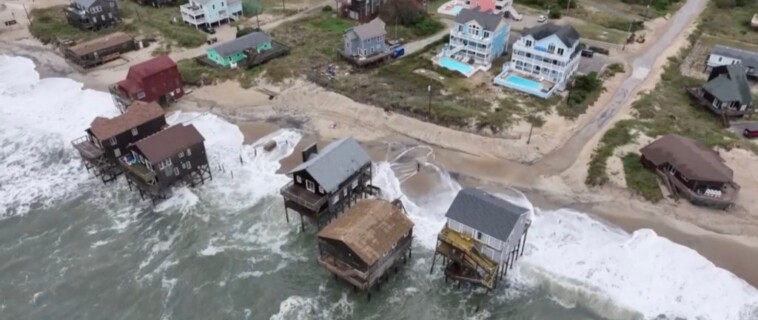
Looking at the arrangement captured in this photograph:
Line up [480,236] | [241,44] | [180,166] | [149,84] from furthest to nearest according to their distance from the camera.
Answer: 1. [241,44]
2. [149,84]
3. [180,166]
4. [480,236]

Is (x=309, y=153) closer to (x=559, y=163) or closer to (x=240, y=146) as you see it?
(x=240, y=146)

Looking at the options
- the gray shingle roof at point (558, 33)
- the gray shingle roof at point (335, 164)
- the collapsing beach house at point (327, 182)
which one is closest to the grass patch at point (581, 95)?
the gray shingle roof at point (558, 33)

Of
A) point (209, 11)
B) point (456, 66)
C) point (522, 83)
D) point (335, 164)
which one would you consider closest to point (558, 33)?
point (522, 83)

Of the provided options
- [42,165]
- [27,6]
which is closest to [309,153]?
[42,165]

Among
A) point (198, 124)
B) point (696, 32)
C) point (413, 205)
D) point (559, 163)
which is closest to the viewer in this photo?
point (413, 205)

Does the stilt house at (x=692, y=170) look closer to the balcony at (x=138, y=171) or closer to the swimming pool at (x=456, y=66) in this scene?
the swimming pool at (x=456, y=66)

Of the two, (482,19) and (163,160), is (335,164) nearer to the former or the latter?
(163,160)

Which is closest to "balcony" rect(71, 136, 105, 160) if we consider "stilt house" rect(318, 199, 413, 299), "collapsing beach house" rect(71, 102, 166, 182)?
"collapsing beach house" rect(71, 102, 166, 182)
